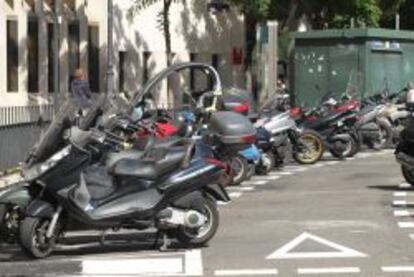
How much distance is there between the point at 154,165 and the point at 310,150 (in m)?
10.5

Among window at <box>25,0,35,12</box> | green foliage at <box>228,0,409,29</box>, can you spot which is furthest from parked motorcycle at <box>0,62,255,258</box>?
green foliage at <box>228,0,409,29</box>

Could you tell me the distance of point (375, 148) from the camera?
24953mm

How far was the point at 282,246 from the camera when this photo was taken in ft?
37.9

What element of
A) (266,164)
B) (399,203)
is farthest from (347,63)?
(399,203)

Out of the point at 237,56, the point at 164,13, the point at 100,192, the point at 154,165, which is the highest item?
the point at 164,13

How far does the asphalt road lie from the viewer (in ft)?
33.9

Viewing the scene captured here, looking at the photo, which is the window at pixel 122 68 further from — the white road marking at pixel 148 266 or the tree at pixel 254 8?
the white road marking at pixel 148 266

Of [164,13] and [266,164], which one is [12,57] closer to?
[164,13]

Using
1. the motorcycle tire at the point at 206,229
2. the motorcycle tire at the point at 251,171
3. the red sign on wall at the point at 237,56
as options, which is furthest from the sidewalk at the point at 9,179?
the red sign on wall at the point at 237,56

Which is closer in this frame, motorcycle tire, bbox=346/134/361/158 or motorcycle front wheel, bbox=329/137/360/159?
motorcycle front wheel, bbox=329/137/360/159

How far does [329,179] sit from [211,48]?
72.7 ft

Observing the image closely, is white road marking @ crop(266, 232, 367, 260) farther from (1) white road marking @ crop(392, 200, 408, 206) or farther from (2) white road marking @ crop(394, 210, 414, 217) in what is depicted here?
(1) white road marking @ crop(392, 200, 408, 206)

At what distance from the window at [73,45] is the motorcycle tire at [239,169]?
15.1 m

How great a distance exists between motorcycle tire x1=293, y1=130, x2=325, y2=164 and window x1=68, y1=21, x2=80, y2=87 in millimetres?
12338
